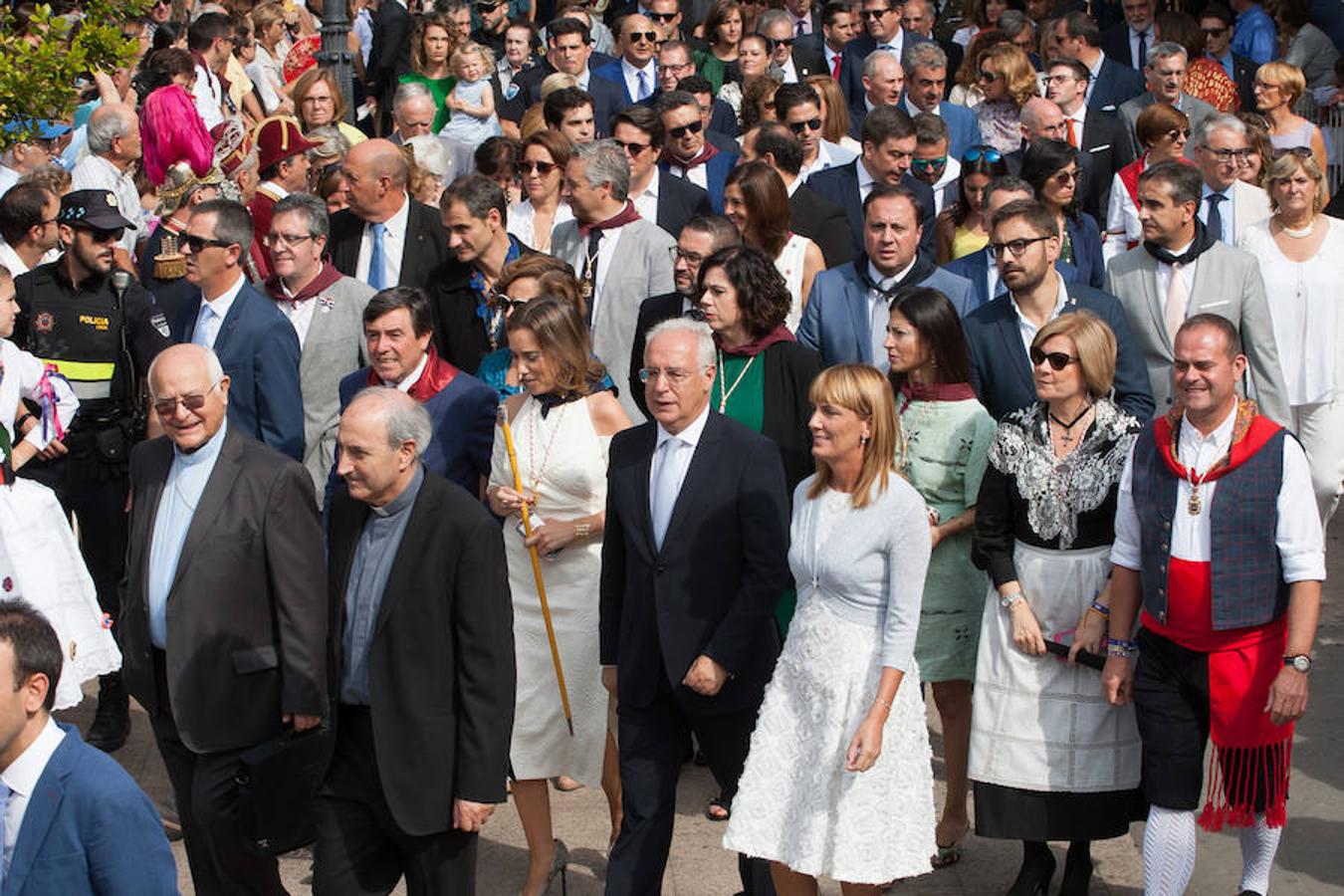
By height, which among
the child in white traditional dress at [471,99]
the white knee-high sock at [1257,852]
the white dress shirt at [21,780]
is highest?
Result: the child in white traditional dress at [471,99]

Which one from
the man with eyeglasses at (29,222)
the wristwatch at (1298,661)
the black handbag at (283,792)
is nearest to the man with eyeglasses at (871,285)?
the wristwatch at (1298,661)

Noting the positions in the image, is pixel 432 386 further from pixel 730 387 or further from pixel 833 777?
pixel 833 777

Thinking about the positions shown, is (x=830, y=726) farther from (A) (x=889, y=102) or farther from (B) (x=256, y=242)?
(A) (x=889, y=102)

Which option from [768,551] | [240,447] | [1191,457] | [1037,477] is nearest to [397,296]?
[240,447]

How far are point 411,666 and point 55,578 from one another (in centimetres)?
210

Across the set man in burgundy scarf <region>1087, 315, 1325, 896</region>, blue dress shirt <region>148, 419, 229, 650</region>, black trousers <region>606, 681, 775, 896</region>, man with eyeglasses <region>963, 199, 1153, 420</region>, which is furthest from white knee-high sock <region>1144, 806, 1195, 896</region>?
blue dress shirt <region>148, 419, 229, 650</region>

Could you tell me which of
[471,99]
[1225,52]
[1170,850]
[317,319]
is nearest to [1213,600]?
[1170,850]

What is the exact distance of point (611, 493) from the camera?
618 centimetres

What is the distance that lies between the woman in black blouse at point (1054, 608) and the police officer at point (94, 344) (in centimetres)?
377

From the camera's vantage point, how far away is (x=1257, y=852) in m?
6.23

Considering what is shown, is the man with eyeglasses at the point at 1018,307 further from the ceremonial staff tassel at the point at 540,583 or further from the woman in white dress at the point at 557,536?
the ceremonial staff tassel at the point at 540,583

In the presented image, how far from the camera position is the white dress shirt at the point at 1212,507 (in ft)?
19.2

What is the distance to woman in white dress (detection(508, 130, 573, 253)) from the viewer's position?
9.60m

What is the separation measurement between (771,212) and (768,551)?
290cm
